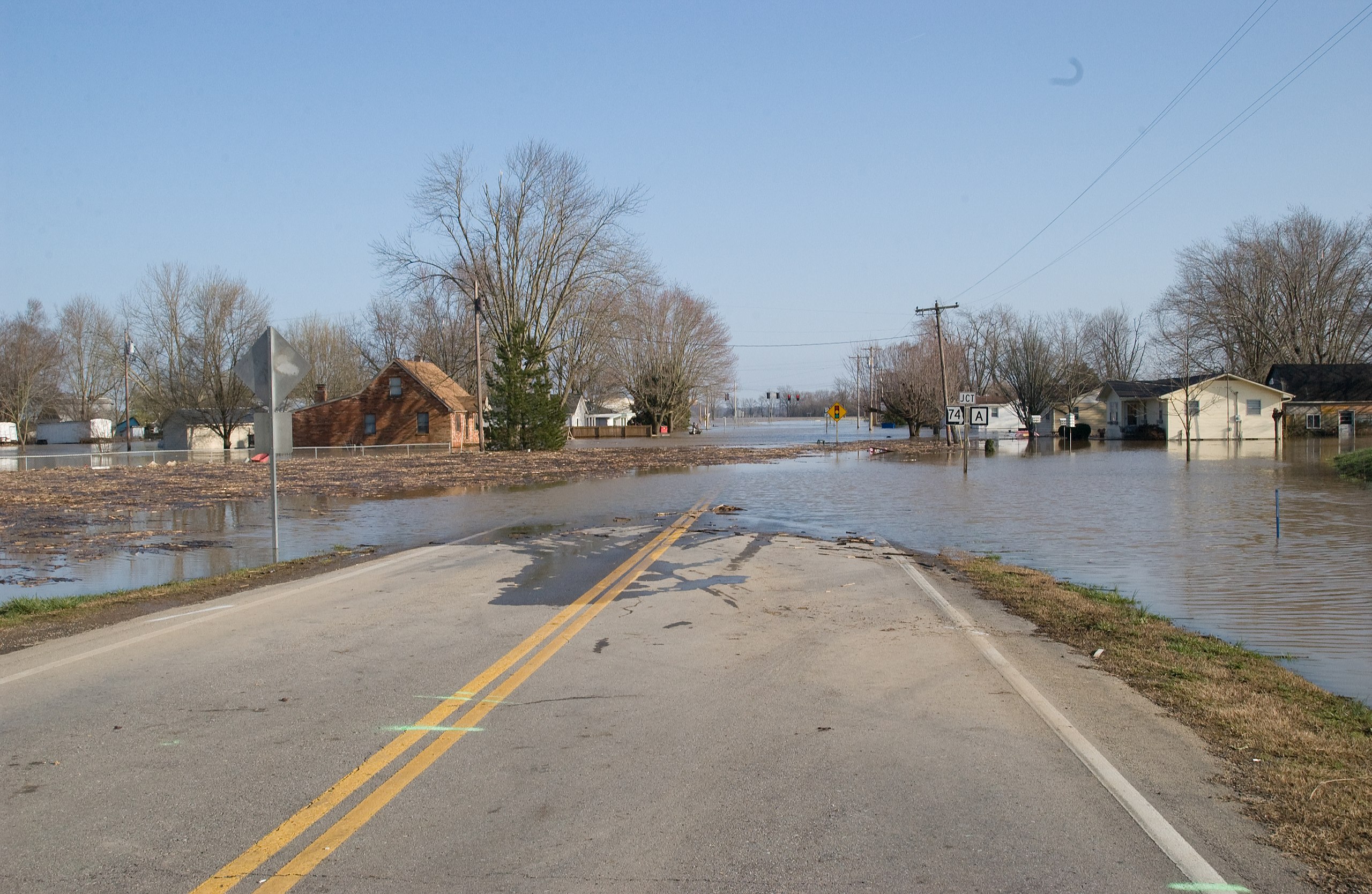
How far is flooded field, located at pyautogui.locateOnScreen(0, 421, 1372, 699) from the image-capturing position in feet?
35.5

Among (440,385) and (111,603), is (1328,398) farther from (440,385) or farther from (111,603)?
(111,603)

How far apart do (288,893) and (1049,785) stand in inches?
133

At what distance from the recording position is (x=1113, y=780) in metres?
4.79

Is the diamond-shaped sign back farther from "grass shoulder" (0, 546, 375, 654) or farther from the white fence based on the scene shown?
the white fence

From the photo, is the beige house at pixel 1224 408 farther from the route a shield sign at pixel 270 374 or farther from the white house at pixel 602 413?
the route a shield sign at pixel 270 374

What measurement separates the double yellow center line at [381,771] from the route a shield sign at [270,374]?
5965 mm

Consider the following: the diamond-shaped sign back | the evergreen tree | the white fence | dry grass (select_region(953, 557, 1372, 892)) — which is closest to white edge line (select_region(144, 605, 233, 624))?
the diamond-shaped sign back

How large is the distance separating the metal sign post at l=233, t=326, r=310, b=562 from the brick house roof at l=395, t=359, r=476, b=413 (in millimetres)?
54288

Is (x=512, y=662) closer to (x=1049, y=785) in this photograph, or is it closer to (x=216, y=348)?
(x=1049, y=785)

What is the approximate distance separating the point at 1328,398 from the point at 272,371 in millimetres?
71648

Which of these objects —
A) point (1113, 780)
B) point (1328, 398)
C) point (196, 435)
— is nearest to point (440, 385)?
point (196, 435)

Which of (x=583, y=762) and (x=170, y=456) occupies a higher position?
(x=170, y=456)

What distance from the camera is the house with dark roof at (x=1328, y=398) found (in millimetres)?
65375

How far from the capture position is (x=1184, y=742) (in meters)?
5.49
